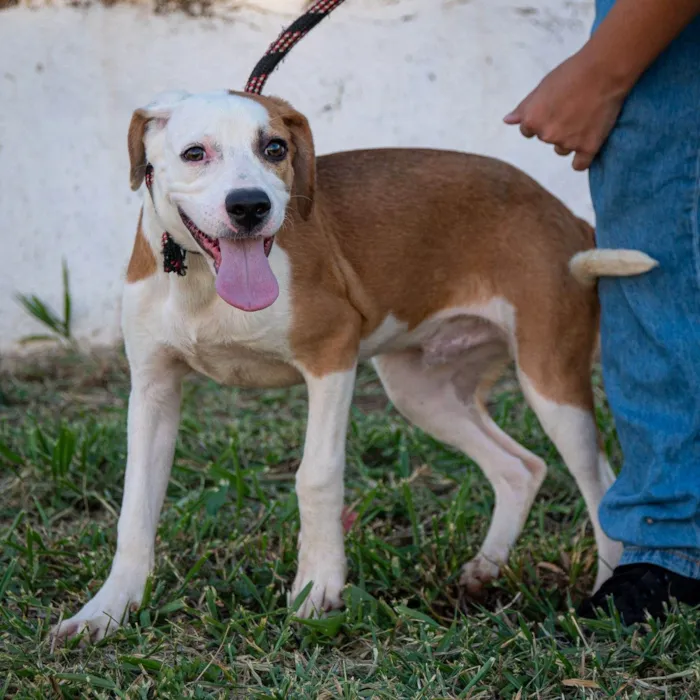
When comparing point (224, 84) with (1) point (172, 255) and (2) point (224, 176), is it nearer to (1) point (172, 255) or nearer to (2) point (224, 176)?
(1) point (172, 255)

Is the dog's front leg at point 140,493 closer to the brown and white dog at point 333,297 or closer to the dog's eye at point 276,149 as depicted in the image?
the brown and white dog at point 333,297

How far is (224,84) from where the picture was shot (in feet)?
19.8

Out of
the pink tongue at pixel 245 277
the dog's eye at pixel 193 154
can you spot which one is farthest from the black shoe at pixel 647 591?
the dog's eye at pixel 193 154

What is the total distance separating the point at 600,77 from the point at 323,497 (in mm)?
1353

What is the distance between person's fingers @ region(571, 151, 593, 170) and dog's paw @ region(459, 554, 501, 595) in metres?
1.25

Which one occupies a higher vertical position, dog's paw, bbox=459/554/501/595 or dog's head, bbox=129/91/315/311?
dog's head, bbox=129/91/315/311

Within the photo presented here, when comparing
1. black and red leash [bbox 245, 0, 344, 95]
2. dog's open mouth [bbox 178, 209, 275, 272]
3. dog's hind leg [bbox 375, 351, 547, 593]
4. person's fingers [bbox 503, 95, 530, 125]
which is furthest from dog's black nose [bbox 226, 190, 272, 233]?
dog's hind leg [bbox 375, 351, 547, 593]

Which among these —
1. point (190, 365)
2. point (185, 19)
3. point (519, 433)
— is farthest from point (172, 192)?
point (185, 19)

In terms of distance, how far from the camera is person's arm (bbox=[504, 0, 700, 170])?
110 inches

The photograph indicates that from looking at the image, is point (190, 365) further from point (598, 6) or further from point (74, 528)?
point (598, 6)

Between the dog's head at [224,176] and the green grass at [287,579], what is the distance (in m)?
0.90

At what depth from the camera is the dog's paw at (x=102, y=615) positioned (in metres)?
3.08

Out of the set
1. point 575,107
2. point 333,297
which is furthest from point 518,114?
point 333,297

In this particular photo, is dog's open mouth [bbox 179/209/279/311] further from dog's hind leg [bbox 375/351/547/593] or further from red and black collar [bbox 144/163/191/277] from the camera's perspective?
dog's hind leg [bbox 375/351/547/593]
